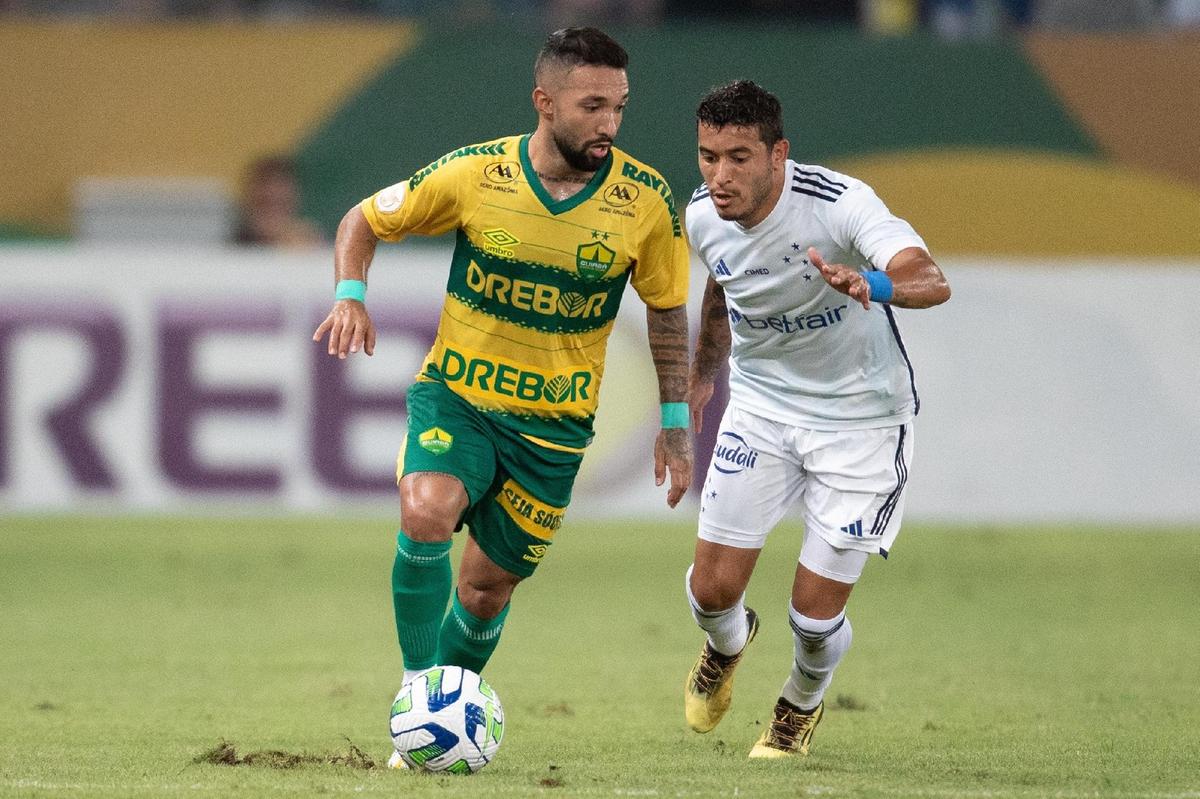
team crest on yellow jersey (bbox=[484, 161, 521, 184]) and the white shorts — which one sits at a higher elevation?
team crest on yellow jersey (bbox=[484, 161, 521, 184])

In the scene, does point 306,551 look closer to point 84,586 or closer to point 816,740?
point 84,586

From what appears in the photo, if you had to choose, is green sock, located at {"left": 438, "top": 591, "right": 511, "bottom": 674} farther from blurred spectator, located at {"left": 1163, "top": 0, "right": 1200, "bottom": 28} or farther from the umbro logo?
blurred spectator, located at {"left": 1163, "top": 0, "right": 1200, "bottom": 28}

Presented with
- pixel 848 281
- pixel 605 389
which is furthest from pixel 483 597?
pixel 605 389

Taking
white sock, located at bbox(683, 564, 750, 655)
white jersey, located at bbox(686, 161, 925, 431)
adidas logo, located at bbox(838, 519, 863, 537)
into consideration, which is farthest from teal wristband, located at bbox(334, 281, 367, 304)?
adidas logo, located at bbox(838, 519, 863, 537)

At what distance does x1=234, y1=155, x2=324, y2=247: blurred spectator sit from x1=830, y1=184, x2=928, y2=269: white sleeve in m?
8.47

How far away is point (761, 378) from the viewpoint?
23.1ft

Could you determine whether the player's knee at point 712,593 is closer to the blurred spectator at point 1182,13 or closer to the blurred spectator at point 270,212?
the blurred spectator at point 270,212

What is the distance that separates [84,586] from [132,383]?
2389 mm

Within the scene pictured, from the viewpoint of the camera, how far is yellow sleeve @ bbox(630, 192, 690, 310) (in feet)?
21.9

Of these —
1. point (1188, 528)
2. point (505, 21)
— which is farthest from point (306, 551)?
point (1188, 528)

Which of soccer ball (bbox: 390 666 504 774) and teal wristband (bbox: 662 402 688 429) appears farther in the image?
teal wristband (bbox: 662 402 688 429)

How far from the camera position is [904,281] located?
19.3 feet

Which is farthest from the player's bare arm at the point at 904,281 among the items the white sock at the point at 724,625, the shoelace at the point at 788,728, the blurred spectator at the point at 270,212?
the blurred spectator at the point at 270,212

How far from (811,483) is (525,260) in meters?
1.38
